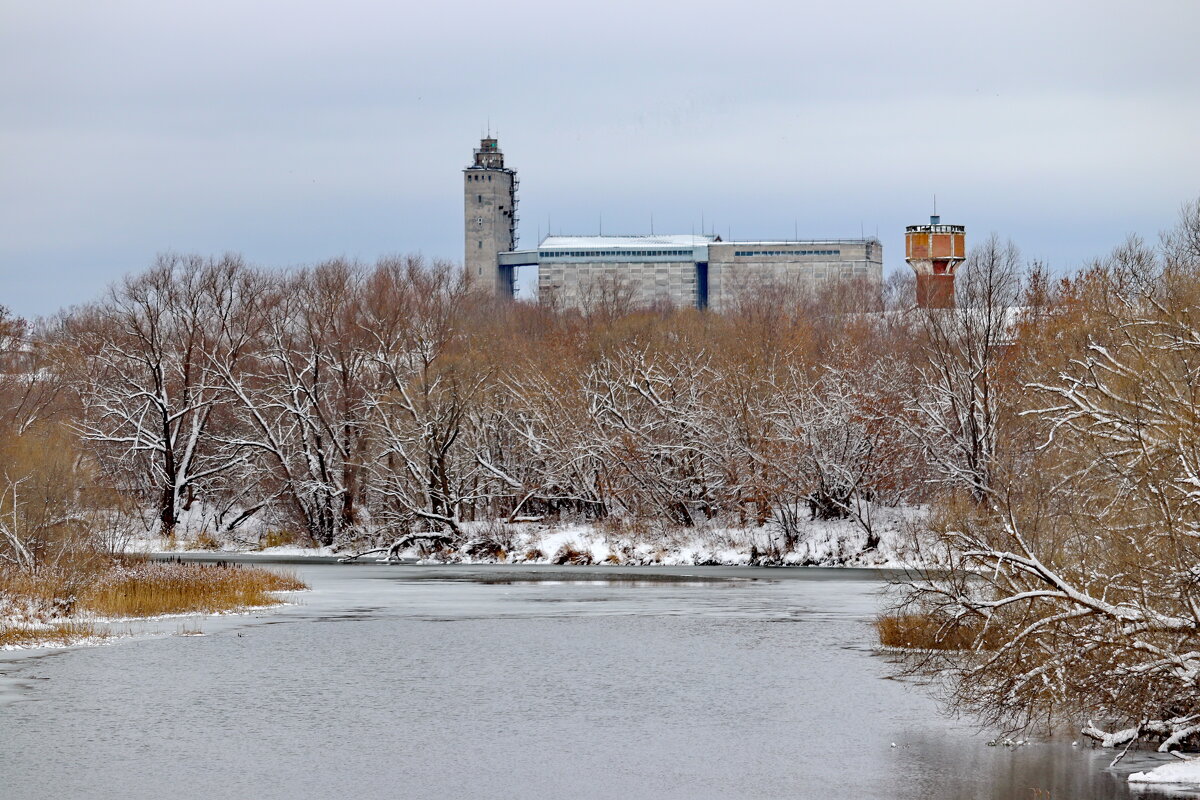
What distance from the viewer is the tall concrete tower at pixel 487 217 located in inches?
7323

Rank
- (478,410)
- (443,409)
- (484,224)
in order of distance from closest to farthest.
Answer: (443,409), (478,410), (484,224)

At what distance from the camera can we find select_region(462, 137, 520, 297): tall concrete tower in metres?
186

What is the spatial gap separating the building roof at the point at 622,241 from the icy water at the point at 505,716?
149m

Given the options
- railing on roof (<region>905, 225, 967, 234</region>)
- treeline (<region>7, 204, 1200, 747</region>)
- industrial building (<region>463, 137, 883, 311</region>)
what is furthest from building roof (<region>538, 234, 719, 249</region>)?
treeline (<region>7, 204, 1200, 747</region>)

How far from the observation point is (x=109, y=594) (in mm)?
31078

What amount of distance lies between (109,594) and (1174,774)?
23.3 metres

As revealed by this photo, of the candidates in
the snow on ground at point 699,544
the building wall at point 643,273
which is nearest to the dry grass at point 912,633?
the snow on ground at point 699,544

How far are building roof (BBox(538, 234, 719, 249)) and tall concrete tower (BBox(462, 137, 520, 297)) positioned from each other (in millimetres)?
6837

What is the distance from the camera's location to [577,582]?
42.3 m

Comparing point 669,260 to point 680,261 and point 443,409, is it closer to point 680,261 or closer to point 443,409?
point 680,261

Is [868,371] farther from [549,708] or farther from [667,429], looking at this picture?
[549,708]

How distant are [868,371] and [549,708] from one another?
119ft

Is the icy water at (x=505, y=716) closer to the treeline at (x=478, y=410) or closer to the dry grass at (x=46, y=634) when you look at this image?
the dry grass at (x=46, y=634)

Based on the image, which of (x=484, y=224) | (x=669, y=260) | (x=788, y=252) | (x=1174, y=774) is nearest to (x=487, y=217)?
(x=484, y=224)
